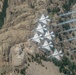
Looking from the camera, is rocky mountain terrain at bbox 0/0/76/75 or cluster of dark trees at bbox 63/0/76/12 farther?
cluster of dark trees at bbox 63/0/76/12

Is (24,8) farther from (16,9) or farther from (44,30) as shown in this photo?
(44,30)

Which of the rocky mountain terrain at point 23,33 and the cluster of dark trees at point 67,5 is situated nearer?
the rocky mountain terrain at point 23,33

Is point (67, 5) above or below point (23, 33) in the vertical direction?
above

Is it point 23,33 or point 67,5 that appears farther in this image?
point 67,5

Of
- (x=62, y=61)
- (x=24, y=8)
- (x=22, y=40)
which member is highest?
(x=24, y=8)

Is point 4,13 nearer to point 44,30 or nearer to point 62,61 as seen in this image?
point 44,30

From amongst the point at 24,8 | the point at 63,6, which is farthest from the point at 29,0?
the point at 63,6

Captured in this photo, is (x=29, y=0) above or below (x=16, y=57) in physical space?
above

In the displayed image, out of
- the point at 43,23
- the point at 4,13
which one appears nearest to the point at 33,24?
the point at 43,23
